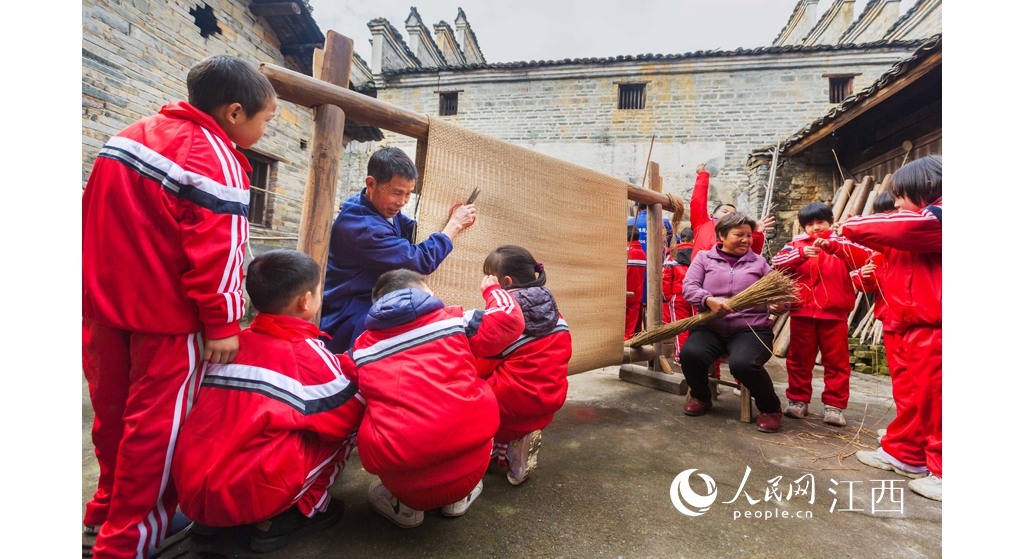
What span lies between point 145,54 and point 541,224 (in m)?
6.61

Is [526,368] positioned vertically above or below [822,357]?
above

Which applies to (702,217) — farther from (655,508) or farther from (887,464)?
(655,508)

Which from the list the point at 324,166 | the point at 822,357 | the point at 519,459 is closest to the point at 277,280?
the point at 324,166

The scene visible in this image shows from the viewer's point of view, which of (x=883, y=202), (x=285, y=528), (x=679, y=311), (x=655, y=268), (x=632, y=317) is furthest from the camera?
(x=632, y=317)

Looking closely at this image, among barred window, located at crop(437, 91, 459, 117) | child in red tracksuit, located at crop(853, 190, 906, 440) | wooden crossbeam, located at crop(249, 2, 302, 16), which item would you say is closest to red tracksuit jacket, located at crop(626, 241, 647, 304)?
child in red tracksuit, located at crop(853, 190, 906, 440)

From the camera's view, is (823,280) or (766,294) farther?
(823,280)

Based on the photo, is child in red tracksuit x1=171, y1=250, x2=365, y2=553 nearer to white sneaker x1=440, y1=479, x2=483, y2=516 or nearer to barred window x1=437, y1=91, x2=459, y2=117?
white sneaker x1=440, y1=479, x2=483, y2=516

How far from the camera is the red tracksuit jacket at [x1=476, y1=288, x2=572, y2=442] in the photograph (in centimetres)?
194

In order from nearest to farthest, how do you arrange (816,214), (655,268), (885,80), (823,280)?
(823,280) < (816,214) < (655,268) < (885,80)

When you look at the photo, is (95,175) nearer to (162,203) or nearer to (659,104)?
(162,203)

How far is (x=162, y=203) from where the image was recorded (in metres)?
1.27

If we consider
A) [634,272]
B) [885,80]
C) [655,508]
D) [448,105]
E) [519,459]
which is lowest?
[655,508]

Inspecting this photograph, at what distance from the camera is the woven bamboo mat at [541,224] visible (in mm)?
2477

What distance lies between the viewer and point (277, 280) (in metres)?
1.50
